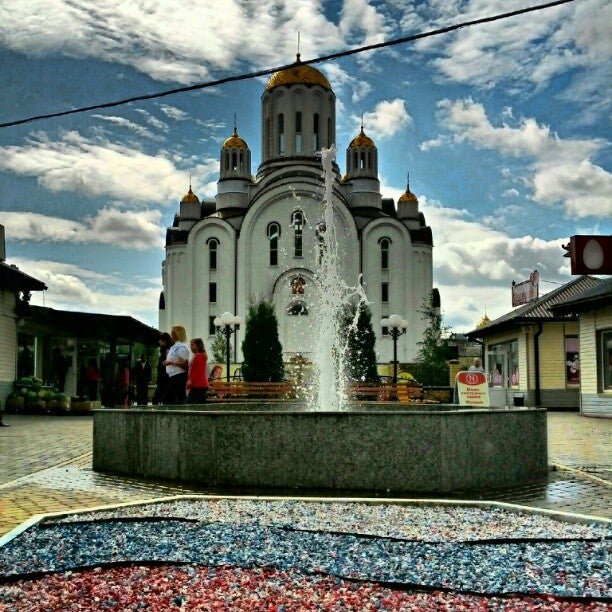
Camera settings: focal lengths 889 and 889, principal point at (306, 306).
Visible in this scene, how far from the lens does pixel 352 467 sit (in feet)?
26.6

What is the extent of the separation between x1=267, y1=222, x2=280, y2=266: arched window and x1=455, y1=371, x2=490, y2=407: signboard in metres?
47.5

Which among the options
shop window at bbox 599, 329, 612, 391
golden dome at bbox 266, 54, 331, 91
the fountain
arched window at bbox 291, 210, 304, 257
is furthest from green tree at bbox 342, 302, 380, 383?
the fountain

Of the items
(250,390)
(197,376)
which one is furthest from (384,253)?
(197,376)

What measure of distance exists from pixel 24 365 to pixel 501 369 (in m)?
19.0

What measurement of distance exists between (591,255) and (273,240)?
43.3 metres

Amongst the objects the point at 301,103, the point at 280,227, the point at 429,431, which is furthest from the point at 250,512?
the point at 301,103

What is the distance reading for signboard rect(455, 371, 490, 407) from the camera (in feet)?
63.1

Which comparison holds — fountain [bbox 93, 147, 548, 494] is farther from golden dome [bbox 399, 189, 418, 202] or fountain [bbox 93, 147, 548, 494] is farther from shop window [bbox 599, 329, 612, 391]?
golden dome [bbox 399, 189, 418, 202]

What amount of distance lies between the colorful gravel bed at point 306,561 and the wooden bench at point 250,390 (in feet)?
59.1

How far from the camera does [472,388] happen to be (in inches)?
760

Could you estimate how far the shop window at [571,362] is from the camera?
1251 inches

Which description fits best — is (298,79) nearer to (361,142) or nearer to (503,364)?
(361,142)

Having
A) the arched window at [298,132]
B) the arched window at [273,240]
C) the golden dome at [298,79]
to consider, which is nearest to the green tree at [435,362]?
the arched window at [273,240]

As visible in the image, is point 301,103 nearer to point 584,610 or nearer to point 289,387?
point 289,387
